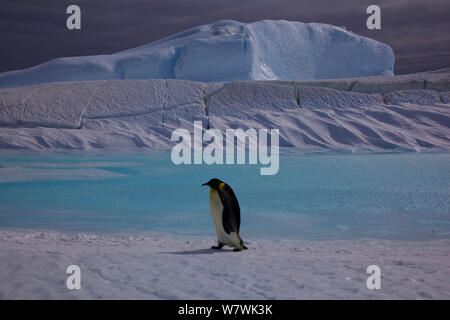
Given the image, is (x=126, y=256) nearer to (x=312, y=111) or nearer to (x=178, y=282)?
(x=178, y=282)

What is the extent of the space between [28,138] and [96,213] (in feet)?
30.7

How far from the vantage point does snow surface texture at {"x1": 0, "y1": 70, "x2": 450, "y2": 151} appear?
14.5 meters

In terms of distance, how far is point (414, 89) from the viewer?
57.2ft

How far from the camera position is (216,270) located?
3.02 meters

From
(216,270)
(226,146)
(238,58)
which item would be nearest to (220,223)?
(216,270)

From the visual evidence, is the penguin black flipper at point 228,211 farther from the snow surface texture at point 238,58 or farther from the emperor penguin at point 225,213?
the snow surface texture at point 238,58

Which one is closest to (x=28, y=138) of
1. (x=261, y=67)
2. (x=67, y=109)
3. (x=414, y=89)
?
(x=67, y=109)

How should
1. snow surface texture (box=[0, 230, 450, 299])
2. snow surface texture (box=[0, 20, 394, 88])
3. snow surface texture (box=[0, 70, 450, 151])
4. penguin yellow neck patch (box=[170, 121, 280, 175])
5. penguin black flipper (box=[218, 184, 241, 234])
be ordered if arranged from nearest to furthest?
1. snow surface texture (box=[0, 230, 450, 299])
2. penguin black flipper (box=[218, 184, 241, 234])
3. penguin yellow neck patch (box=[170, 121, 280, 175])
4. snow surface texture (box=[0, 70, 450, 151])
5. snow surface texture (box=[0, 20, 394, 88])

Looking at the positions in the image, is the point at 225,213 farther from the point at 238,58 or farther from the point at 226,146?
the point at 238,58

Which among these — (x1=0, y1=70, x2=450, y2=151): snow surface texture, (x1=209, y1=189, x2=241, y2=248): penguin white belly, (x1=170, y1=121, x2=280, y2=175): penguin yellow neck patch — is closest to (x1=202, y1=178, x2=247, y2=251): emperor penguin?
(x1=209, y1=189, x2=241, y2=248): penguin white belly

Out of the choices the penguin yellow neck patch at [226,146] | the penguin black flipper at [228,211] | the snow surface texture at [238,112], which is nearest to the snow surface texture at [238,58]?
the snow surface texture at [238,112]

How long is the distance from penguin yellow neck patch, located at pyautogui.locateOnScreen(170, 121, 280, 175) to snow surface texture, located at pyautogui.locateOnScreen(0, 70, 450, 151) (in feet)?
1.28

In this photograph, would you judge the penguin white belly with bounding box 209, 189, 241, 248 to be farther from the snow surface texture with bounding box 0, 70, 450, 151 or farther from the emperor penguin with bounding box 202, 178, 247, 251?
the snow surface texture with bounding box 0, 70, 450, 151

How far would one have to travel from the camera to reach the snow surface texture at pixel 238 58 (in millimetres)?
28781
